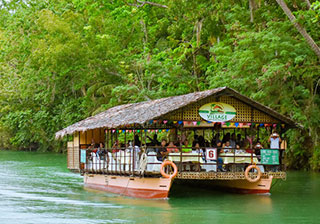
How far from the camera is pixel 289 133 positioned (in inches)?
944

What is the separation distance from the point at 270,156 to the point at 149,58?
52.8 feet

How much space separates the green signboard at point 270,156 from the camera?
51.6ft

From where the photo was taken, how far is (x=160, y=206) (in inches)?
547

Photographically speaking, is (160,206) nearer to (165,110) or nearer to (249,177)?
(165,110)

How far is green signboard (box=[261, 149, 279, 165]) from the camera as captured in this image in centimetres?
1573

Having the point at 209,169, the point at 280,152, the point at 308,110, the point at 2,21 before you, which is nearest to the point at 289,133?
the point at 308,110

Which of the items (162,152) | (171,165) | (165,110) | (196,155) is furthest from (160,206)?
(165,110)

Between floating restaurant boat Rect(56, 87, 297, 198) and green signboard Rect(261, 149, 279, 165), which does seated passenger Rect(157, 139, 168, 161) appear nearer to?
floating restaurant boat Rect(56, 87, 297, 198)

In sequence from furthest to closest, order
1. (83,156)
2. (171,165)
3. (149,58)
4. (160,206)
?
(149,58)
(83,156)
(171,165)
(160,206)

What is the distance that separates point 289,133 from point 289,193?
7.07 metres

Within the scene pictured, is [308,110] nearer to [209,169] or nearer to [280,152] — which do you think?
[280,152]

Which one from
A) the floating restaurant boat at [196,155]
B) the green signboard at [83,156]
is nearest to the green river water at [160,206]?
the floating restaurant boat at [196,155]

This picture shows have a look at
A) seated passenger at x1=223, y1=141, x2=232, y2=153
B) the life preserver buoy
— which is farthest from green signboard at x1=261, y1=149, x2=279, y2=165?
seated passenger at x1=223, y1=141, x2=232, y2=153

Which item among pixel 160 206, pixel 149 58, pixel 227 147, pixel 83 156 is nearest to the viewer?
pixel 160 206
